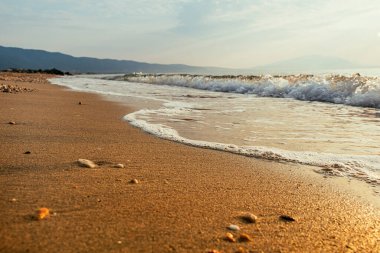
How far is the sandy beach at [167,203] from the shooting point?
174cm

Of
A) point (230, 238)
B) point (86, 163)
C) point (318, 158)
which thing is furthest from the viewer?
point (318, 158)

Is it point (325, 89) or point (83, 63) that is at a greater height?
point (325, 89)

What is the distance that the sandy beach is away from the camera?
1743mm

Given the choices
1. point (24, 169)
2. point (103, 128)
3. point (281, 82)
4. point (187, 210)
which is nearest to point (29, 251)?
point (187, 210)

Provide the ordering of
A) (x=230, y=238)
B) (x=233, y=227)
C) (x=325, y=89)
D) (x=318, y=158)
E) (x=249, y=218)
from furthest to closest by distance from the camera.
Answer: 1. (x=325, y=89)
2. (x=318, y=158)
3. (x=249, y=218)
4. (x=233, y=227)
5. (x=230, y=238)

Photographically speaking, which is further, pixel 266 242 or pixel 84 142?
pixel 84 142

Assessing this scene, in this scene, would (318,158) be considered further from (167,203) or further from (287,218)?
(167,203)

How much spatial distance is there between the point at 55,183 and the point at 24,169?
1.48 ft

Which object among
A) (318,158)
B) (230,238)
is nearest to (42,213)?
(230,238)

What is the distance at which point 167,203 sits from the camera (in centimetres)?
228

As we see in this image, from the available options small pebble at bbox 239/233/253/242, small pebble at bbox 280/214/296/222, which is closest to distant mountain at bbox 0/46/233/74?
small pebble at bbox 280/214/296/222

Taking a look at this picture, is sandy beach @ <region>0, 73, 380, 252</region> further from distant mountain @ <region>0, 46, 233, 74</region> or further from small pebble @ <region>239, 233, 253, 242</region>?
distant mountain @ <region>0, 46, 233, 74</region>

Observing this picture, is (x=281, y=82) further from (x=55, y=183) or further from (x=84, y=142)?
(x=55, y=183)

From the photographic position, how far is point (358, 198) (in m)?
2.63
